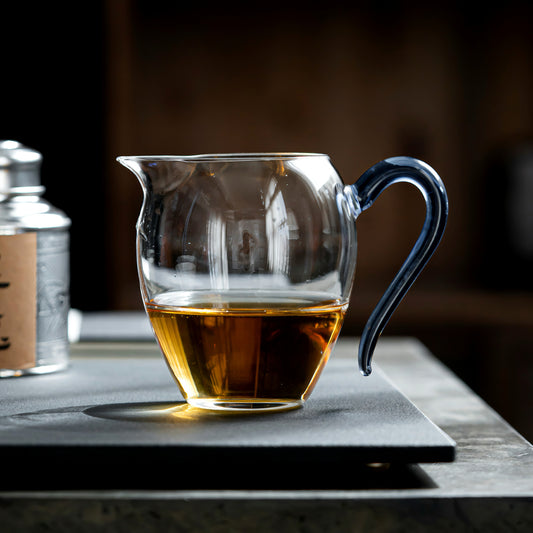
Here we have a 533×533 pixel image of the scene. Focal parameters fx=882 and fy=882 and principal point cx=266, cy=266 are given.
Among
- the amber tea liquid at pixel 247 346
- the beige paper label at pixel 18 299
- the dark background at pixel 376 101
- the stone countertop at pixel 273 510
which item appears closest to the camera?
the stone countertop at pixel 273 510

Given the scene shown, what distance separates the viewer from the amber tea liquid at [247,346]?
573mm

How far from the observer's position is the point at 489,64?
245 cm

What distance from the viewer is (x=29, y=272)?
0.70 metres

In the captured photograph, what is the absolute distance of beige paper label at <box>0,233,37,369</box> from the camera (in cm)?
69

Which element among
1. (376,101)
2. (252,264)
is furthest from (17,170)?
(376,101)

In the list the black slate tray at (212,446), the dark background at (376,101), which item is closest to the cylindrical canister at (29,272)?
the black slate tray at (212,446)

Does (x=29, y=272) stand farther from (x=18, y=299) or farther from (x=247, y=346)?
(x=247, y=346)

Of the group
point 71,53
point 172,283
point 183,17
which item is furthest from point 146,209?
point 183,17

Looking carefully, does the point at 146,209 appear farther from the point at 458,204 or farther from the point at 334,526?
the point at 458,204

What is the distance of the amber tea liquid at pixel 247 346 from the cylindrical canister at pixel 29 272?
0.48 ft

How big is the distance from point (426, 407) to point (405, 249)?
1.78 m

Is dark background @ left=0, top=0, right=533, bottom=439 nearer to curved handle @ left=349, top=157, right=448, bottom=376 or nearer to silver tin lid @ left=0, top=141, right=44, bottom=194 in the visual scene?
silver tin lid @ left=0, top=141, right=44, bottom=194

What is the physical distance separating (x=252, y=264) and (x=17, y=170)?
0.82 ft

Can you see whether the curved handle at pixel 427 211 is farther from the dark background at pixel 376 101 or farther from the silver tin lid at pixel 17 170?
the dark background at pixel 376 101
